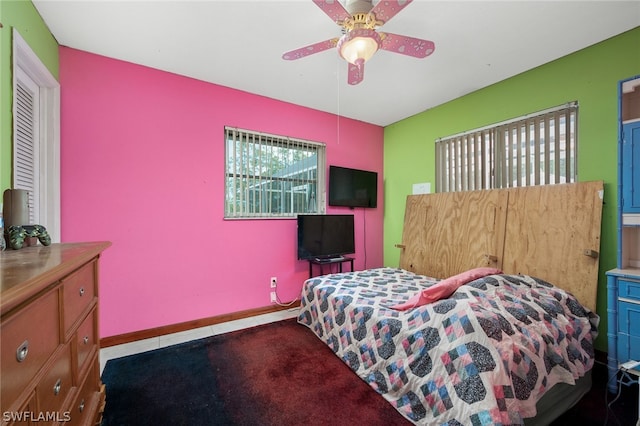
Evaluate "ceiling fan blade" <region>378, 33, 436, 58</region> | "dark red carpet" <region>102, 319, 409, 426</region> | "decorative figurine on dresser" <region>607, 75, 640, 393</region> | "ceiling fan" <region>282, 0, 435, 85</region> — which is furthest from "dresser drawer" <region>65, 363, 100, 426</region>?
"decorative figurine on dresser" <region>607, 75, 640, 393</region>

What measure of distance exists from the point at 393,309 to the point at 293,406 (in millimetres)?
950

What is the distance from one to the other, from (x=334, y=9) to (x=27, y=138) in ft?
7.89

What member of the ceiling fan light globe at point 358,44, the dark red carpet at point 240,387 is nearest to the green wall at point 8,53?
the dark red carpet at point 240,387

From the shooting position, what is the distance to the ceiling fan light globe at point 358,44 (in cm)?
161

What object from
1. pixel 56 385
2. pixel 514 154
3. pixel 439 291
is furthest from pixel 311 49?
pixel 514 154

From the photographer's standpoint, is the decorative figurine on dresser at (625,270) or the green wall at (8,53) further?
the decorative figurine on dresser at (625,270)

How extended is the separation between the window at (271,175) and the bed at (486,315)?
1146 millimetres

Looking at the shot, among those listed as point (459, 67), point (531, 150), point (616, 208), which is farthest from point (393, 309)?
point (459, 67)

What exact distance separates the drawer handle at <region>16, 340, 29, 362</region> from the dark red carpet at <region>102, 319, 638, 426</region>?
1221mm

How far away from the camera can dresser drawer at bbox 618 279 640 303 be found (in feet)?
5.61

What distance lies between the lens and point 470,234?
2906 millimetres

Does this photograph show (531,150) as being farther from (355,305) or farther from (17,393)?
(17,393)

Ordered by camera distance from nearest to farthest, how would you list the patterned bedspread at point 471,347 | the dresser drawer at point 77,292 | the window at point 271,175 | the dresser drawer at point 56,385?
the dresser drawer at point 56,385 < the dresser drawer at point 77,292 < the patterned bedspread at point 471,347 < the window at point 271,175

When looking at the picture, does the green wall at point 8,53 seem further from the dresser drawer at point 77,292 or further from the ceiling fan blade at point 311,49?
the ceiling fan blade at point 311,49
